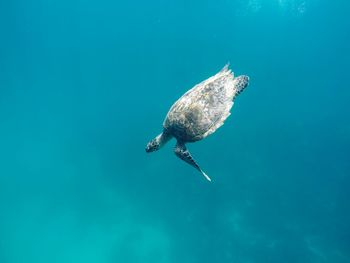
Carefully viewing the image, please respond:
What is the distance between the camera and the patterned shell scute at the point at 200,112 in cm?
725

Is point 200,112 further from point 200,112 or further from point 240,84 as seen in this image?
point 240,84

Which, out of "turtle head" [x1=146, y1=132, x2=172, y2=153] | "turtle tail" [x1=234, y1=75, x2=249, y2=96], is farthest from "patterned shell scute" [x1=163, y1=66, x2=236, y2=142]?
"turtle head" [x1=146, y1=132, x2=172, y2=153]

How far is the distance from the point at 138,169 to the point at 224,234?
7.33 m

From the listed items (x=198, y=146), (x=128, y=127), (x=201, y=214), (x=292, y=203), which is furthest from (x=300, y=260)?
(x=128, y=127)

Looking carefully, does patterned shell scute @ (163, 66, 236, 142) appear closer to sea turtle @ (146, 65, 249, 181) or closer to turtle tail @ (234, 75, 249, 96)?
sea turtle @ (146, 65, 249, 181)

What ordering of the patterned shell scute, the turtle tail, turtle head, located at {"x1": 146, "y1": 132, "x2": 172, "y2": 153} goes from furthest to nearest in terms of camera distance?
turtle head, located at {"x1": 146, "y1": 132, "x2": 172, "y2": 153}, the turtle tail, the patterned shell scute

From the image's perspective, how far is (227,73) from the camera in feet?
26.5

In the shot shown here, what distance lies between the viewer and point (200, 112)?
23.7 feet

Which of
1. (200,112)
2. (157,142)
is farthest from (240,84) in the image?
(157,142)

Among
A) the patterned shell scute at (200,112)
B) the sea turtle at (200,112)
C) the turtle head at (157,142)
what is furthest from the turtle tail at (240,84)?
the turtle head at (157,142)

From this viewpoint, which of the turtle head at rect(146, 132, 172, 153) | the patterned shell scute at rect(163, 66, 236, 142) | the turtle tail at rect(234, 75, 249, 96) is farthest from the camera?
the turtle head at rect(146, 132, 172, 153)

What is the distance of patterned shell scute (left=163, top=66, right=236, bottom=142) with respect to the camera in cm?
725

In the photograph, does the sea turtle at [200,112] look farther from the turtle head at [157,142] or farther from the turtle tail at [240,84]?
the turtle head at [157,142]

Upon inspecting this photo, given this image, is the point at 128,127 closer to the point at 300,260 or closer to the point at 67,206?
the point at 67,206
